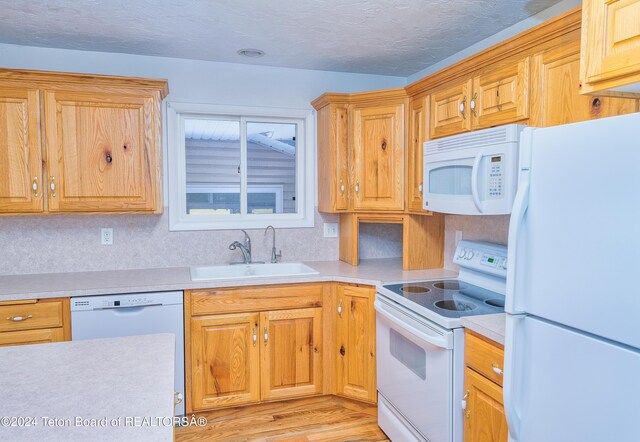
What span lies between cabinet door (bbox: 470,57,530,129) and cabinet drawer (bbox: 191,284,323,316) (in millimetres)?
1387

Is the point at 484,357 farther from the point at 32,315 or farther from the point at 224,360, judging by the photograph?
the point at 32,315

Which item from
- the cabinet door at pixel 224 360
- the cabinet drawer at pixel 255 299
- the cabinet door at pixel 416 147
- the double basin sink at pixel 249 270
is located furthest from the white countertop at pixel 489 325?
the cabinet door at pixel 224 360

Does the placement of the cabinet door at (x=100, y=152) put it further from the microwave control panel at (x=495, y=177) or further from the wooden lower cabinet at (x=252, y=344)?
the microwave control panel at (x=495, y=177)

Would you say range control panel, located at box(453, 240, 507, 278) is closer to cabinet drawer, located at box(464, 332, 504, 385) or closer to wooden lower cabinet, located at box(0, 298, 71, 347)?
cabinet drawer, located at box(464, 332, 504, 385)

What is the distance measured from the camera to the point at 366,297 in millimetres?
2613

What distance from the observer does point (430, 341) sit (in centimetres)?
188

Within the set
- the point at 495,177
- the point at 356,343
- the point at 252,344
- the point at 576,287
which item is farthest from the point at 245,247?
the point at 576,287

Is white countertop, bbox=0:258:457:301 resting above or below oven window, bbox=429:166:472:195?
below

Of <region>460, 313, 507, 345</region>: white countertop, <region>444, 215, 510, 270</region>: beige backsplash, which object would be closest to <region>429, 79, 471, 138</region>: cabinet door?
<region>444, 215, 510, 270</region>: beige backsplash

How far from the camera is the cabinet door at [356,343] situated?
8.59 feet

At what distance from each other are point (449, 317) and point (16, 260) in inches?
105

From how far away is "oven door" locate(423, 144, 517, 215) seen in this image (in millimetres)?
1912

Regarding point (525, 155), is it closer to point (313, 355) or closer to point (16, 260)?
point (313, 355)

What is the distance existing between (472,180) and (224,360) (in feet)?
5.78
